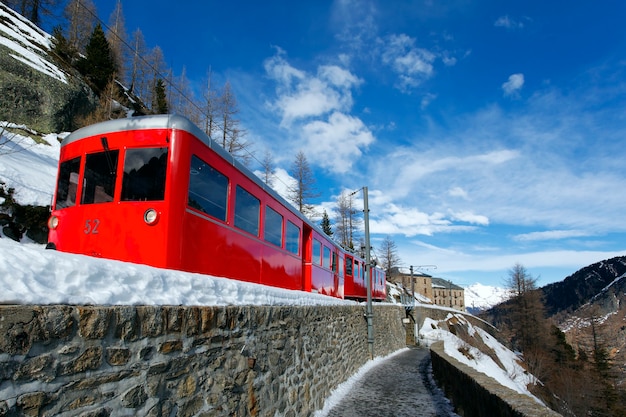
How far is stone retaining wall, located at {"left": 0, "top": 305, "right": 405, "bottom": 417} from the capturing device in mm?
1656

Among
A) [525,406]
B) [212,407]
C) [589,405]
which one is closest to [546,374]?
[589,405]

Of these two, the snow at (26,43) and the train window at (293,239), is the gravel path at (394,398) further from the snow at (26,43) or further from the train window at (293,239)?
the snow at (26,43)

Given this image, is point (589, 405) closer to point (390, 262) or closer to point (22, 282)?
point (390, 262)

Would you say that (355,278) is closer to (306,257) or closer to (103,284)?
(306,257)

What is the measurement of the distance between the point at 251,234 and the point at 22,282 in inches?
184

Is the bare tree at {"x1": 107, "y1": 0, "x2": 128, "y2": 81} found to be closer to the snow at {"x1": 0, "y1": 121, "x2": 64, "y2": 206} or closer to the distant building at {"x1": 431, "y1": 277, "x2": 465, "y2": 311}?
the snow at {"x1": 0, "y1": 121, "x2": 64, "y2": 206}

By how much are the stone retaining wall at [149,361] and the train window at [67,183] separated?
11.0 ft

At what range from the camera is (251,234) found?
6379mm

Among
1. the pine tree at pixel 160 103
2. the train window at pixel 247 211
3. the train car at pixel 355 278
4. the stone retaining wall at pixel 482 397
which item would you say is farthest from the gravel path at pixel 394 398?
the pine tree at pixel 160 103

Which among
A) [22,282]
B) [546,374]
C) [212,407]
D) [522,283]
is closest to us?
[22,282]

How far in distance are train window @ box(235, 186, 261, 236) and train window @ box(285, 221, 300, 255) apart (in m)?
1.76

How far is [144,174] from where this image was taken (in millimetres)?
4723

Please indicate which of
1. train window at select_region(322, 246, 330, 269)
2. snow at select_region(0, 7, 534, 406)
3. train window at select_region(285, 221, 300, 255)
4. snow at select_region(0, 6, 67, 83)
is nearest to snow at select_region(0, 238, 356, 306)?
snow at select_region(0, 7, 534, 406)

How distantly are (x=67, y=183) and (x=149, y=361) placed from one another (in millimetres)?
4184
